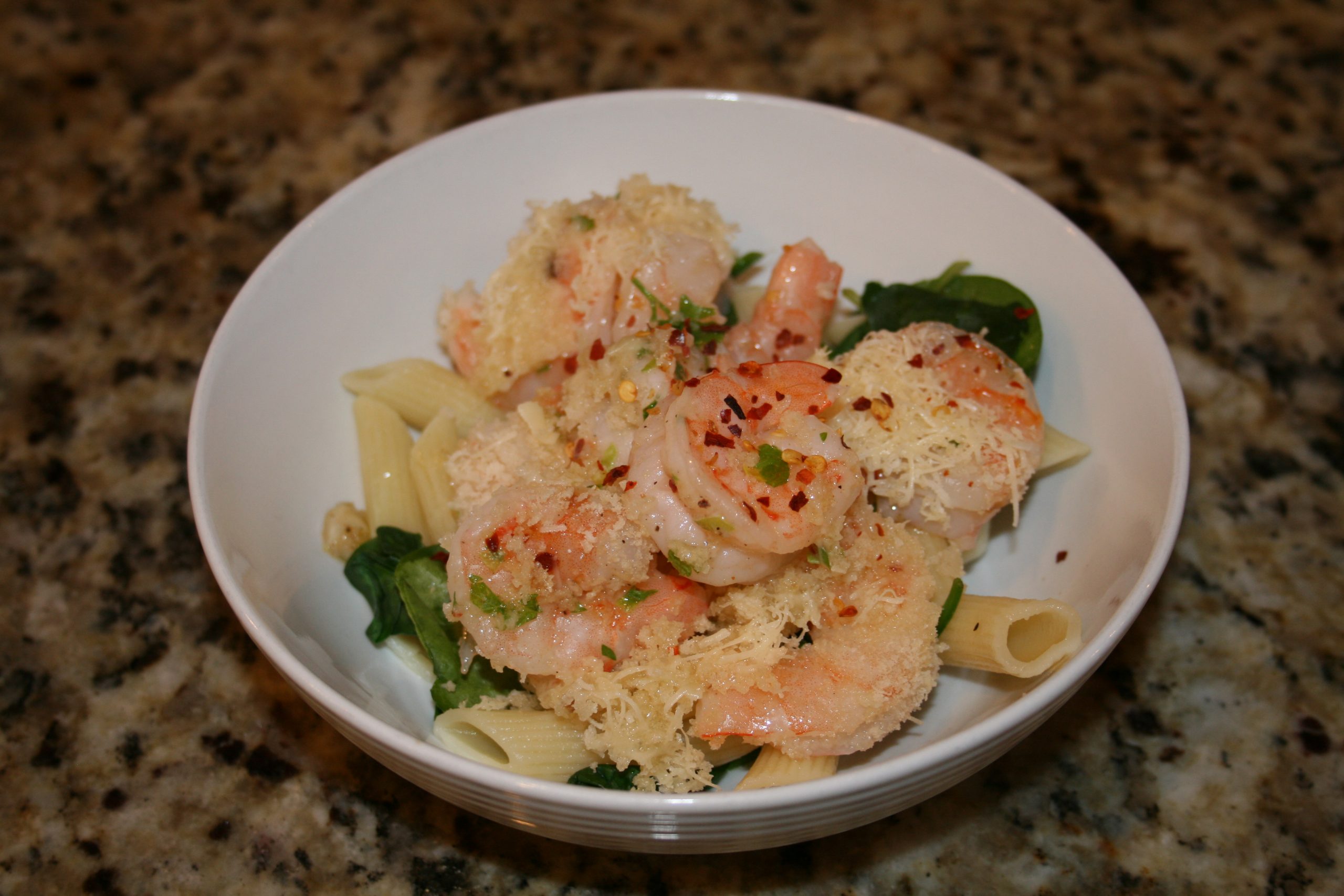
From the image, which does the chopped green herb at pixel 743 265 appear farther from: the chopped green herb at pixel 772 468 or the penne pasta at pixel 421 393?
the chopped green herb at pixel 772 468

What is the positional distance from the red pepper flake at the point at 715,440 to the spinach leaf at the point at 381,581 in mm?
789

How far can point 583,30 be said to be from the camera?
4375 mm

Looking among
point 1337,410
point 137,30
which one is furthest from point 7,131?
point 1337,410

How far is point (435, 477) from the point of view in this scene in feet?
8.28

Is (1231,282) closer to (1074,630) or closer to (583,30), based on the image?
(1074,630)

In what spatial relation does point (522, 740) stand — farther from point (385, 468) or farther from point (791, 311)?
point (791, 311)

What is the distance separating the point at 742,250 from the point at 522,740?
1.62 meters

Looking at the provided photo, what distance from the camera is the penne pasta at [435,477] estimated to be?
250 centimetres

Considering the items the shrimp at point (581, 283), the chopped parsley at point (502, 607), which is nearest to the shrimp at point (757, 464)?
the chopped parsley at point (502, 607)

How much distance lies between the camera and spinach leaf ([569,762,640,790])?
6.83ft

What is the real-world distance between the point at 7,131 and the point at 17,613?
2.33 meters

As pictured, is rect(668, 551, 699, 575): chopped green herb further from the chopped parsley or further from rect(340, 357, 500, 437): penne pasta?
rect(340, 357, 500, 437): penne pasta

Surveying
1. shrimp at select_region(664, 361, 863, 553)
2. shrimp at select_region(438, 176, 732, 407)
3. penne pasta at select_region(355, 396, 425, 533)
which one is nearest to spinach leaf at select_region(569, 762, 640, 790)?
shrimp at select_region(664, 361, 863, 553)

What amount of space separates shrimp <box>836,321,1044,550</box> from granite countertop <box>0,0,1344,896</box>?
650mm
